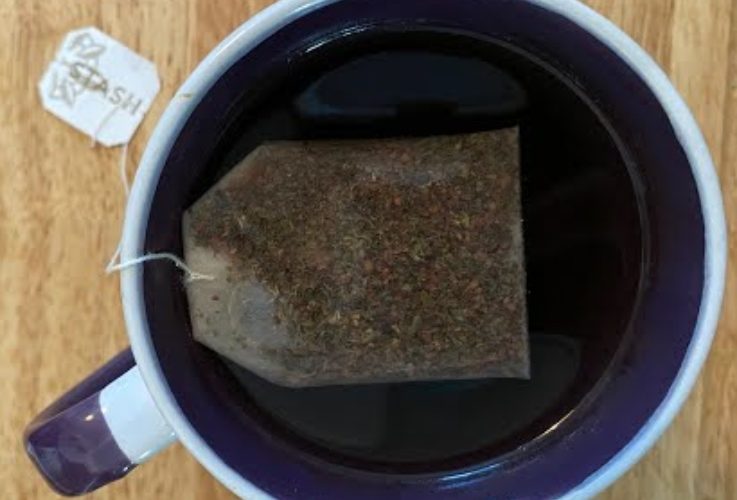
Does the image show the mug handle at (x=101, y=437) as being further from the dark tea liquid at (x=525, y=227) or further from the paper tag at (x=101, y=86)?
the paper tag at (x=101, y=86)

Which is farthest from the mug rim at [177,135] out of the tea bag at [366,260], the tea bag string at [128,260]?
the tea bag at [366,260]

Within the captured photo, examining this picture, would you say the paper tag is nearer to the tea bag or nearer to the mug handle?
the tea bag

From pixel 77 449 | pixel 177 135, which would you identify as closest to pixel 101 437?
pixel 77 449

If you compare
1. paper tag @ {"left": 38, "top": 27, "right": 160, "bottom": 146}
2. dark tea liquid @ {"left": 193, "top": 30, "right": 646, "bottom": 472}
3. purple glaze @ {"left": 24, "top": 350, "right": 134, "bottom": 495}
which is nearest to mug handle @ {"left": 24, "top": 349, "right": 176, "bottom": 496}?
purple glaze @ {"left": 24, "top": 350, "right": 134, "bottom": 495}

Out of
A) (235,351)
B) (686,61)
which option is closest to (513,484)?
(235,351)

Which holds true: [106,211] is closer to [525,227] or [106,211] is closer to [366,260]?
[366,260]

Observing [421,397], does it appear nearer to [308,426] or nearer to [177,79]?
[308,426]
